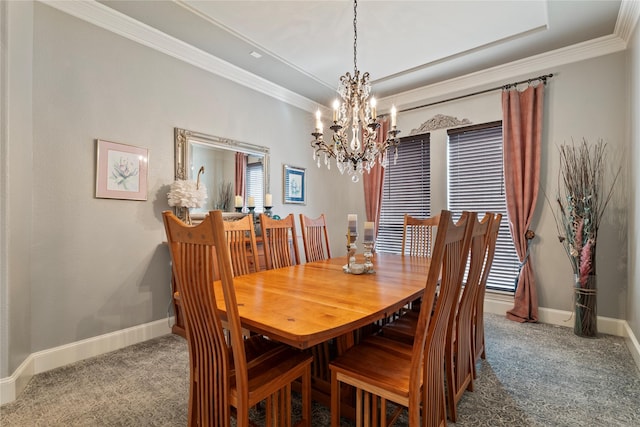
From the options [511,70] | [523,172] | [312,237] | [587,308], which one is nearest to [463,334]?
[312,237]

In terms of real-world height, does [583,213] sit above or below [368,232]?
above

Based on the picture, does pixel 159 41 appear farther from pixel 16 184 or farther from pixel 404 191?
pixel 404 191

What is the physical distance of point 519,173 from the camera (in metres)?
3.15

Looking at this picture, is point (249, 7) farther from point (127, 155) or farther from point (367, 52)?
point (127, 155)

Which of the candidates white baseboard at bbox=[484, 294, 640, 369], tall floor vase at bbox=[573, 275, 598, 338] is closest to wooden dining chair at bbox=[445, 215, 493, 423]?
white baseboard at bbox=[484, 294, 640, 369]

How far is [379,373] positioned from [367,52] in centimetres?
297

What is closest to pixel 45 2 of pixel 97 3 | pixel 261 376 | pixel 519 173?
pixel 97 3

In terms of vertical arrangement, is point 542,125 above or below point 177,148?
above

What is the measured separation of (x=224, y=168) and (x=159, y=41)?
1.28 meters

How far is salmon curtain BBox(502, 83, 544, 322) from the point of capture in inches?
122

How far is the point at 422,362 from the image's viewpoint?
1258mm

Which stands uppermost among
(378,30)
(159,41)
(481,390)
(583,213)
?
(378,30)

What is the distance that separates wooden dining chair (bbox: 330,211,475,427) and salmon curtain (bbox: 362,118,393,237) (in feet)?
9.79

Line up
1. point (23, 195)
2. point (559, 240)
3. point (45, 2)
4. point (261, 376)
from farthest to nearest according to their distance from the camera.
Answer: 1. point (559, 240)
2. point (45, 2)
3. point (23, 195)
4. point (261, 376)
